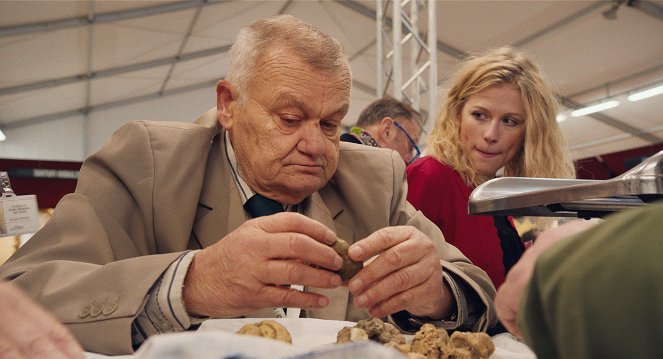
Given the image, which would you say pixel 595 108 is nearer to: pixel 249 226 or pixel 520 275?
pixel 249 226

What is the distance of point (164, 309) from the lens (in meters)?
1.09

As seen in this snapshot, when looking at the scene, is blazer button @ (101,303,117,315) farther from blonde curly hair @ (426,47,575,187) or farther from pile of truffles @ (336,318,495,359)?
blonde curly hair @ (426,47,575,187)

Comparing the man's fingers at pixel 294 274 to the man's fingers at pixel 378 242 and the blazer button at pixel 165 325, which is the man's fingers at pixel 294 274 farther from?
the blazer button at pixel 165 325

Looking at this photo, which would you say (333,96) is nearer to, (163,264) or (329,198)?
(329,198)

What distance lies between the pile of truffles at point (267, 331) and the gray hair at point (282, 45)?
78 centimetres

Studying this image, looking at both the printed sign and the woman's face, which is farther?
the woman's face

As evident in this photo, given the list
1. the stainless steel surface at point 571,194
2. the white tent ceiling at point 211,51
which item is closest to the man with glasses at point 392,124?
the white tent ceiling at point 211,51

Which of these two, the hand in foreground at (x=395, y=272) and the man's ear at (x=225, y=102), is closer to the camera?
the hand in foreground at (x=395, y=272)

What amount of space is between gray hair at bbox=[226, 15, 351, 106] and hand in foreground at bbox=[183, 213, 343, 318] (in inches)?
23.8

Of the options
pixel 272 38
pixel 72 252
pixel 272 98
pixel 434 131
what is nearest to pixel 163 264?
pixel 72 252

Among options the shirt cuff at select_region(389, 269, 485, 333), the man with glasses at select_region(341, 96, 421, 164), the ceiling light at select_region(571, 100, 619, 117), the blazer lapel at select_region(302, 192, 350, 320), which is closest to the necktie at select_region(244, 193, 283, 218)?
the blazer lapel at select_region(302, 192, 350, 320)

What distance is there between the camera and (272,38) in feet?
5.10

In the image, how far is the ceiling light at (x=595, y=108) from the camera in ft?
34.6

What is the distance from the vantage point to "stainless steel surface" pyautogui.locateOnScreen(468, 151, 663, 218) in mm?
793
